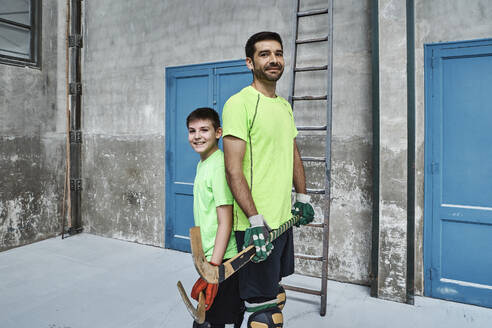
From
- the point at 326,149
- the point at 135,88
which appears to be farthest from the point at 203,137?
the point at 135,88

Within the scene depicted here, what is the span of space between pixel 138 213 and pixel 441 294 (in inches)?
129

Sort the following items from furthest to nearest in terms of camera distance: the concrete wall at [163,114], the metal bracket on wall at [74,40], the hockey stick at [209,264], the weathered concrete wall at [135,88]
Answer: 1. the metal bracket on wall at [74,40]
2. the weathered concrete wall at [135,88]
3. the concrete wall at [163,114]
4. the hockey stick at [209,264]

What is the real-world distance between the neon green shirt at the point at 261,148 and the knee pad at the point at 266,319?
1.34ft

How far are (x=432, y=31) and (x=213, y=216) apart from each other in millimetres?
2473

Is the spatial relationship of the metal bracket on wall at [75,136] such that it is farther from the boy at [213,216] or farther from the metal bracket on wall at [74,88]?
the boy at [213,216]

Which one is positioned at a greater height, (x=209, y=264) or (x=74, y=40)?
(x=74, y=40)

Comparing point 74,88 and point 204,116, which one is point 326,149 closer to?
point 204,116

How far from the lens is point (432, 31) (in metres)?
2.83

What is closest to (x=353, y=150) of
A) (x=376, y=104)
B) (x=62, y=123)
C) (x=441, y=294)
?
(x=376, y=104)

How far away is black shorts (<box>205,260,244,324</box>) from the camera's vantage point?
5.34 feet

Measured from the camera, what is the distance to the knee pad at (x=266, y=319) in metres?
1.60

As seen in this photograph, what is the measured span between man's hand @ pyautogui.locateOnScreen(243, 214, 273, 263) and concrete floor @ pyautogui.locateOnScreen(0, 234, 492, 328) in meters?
1.27

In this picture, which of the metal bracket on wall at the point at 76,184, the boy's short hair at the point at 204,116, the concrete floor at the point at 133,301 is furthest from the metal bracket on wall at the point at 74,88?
the boy's short hair at the point at 204,116

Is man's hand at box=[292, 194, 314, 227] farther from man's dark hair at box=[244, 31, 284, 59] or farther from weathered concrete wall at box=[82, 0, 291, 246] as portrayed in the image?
weathered concrete wall at box=[82, 0, 291, 246]
